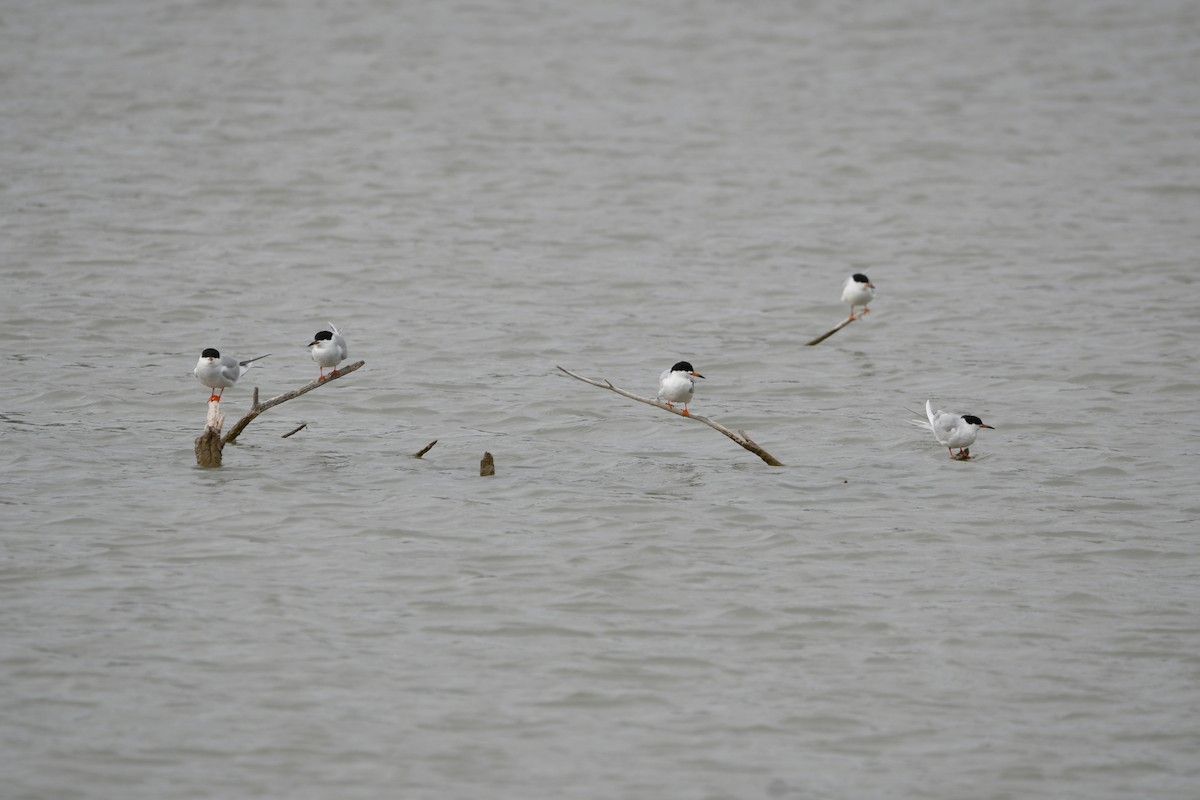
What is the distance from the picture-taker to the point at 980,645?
320 inches

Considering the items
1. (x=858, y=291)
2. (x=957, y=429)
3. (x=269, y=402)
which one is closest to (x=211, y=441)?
(x=269, y=402)

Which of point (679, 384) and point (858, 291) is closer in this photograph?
point (679, 384)

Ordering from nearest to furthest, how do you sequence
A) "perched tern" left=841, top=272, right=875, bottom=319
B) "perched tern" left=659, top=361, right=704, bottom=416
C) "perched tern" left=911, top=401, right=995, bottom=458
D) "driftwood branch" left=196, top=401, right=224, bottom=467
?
"driftwood branch" left=196, top=401, right=224, bottom=467, "perched tern" left=911, top=401, right=995, bottom=458, "perched tern" left=659, top=361, right=704, bottom=416, "perched tern" left=841, top=272, right=875, bottom=319

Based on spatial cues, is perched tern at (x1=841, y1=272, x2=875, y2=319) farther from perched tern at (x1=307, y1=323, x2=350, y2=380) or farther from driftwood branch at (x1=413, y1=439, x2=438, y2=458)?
perched tern at (x1=307, y1=323, x2=350, y2=380)

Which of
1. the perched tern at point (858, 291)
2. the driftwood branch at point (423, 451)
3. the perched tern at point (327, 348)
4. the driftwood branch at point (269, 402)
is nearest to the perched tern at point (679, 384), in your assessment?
the driftwood branch at point (423, 451)

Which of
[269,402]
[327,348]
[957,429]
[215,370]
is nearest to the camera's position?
A: [269,402]

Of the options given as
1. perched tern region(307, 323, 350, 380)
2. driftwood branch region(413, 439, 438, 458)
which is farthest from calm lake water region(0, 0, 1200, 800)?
perched tern region(307, 323, 350, 380)

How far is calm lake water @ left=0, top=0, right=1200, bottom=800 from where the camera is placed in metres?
7.18

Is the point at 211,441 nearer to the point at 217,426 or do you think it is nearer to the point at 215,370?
the point at 217,426

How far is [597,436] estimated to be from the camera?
41.5 ft

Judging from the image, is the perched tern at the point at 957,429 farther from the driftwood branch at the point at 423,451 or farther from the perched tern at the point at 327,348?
the perched tern at the point at 327,348

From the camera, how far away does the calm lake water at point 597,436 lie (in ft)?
23.6

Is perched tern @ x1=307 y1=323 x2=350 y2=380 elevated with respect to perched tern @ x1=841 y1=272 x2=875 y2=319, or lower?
lower

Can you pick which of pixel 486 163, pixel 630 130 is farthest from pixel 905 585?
pixel 630 130
